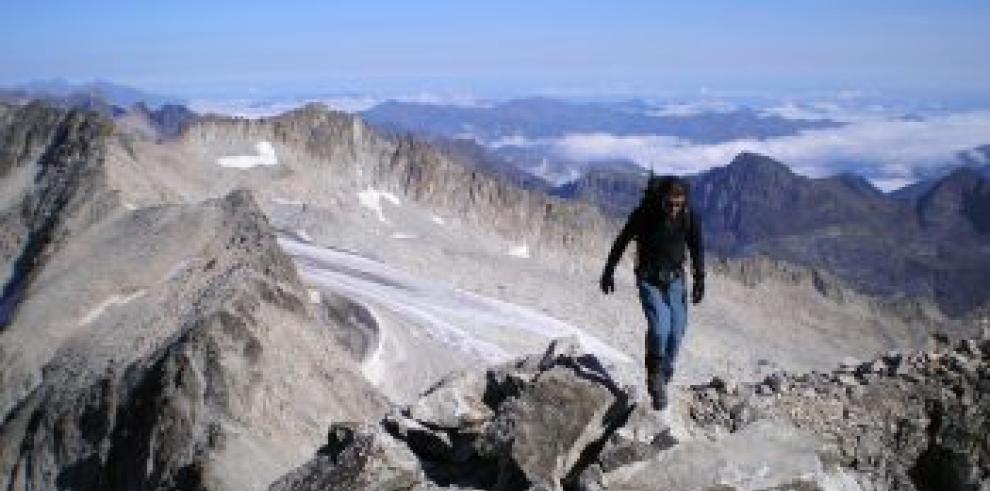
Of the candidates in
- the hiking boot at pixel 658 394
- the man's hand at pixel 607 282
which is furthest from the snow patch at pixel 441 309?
the hiking boot at pixel 658 394

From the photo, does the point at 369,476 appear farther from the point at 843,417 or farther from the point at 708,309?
the point at 708,309

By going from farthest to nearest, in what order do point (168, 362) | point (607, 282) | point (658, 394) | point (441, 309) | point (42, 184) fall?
point (441, 309)
point (42, 184)
point (168, 362)
point (607, 282)
point (658, 394)

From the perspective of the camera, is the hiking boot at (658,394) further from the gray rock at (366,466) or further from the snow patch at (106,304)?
the snow patch at (106,304)

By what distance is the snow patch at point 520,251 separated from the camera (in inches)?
5261

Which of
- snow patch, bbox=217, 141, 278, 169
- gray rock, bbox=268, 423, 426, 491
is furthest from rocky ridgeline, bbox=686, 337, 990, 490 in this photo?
snow patch, bbox=217, 141, 278, 169

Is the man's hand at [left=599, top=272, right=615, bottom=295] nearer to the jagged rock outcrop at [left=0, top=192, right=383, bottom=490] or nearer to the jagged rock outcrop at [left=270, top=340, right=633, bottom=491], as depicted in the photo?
the jagged rock outcrop at [left=270, top=340, right=633, bottom=491]

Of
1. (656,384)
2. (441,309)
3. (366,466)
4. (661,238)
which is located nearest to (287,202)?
(441,309)

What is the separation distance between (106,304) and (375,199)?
A: 77186 mm

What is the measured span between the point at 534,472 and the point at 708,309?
11221 cm

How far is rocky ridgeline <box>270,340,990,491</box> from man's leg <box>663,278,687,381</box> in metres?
0.69

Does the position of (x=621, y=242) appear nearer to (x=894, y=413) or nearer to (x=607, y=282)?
(x=607, y=282)

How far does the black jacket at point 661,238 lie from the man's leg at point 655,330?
1.03ft

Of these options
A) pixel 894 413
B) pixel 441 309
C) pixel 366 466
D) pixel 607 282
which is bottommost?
pixel 441 309

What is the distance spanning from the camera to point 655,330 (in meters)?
18.5
